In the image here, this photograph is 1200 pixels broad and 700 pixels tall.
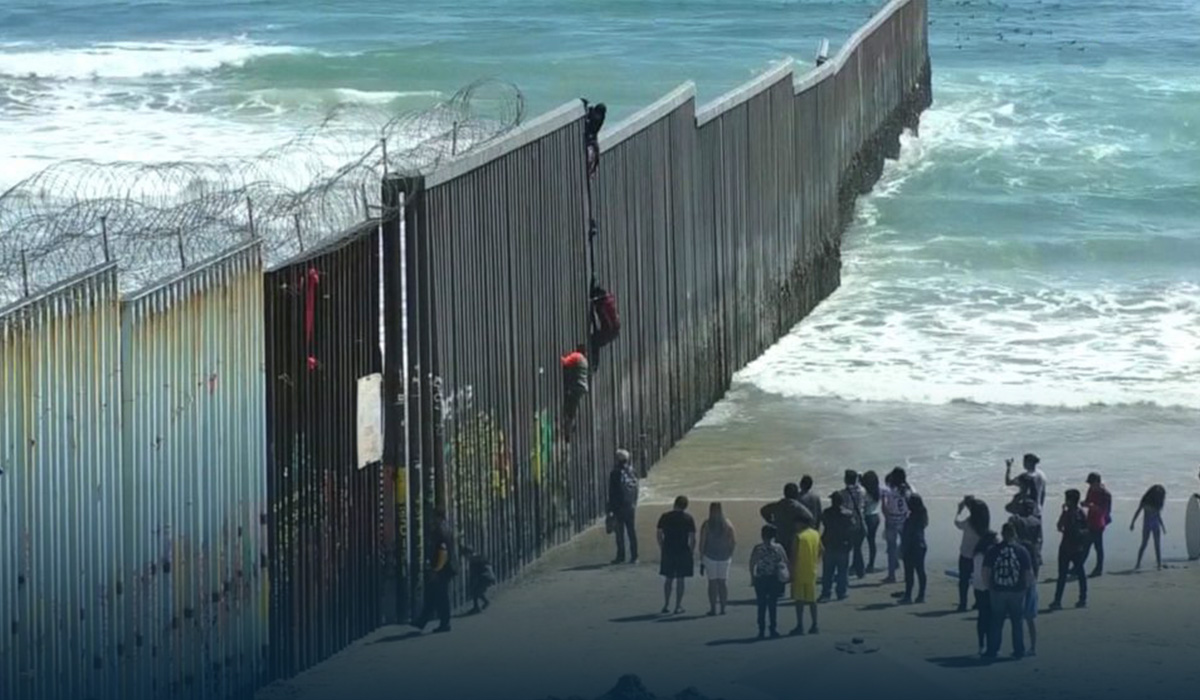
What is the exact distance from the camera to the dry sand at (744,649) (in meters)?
16.5

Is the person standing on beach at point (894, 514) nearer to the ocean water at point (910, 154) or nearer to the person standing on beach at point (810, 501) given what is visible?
the person standing on beach at point (810, 501)

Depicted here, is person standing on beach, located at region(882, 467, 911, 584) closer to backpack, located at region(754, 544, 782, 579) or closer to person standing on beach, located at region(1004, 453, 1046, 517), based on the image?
person standing on beach, located at region(1004, 453, 1046, 517)

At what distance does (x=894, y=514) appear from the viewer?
65.5 ft

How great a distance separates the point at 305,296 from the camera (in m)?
16.4

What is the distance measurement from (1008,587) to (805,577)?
151cm

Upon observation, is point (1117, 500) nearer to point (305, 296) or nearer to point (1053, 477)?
point (1053, 477)

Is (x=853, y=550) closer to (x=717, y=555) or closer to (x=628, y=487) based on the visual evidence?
(x=628, y=487)

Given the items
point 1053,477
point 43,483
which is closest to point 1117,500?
point 1053,477

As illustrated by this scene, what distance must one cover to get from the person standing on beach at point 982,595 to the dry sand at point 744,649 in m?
0.15

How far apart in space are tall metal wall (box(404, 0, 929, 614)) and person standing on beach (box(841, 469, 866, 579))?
7.94 feet

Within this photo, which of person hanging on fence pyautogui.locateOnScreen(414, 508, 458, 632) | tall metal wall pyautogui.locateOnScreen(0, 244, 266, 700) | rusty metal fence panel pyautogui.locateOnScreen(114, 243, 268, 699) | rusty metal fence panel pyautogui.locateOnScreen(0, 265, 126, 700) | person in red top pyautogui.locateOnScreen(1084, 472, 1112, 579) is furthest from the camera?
person in red top pyautogui.locateOnScreen(1084, 472, 1112, 579)

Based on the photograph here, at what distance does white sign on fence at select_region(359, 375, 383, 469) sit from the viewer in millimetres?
17375

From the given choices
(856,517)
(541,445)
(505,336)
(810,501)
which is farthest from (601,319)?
(856,517)

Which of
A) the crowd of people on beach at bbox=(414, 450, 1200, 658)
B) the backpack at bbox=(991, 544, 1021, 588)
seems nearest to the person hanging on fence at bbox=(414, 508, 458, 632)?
the crowd of people on beach at bbox=(414, 450, 1200, 658)
